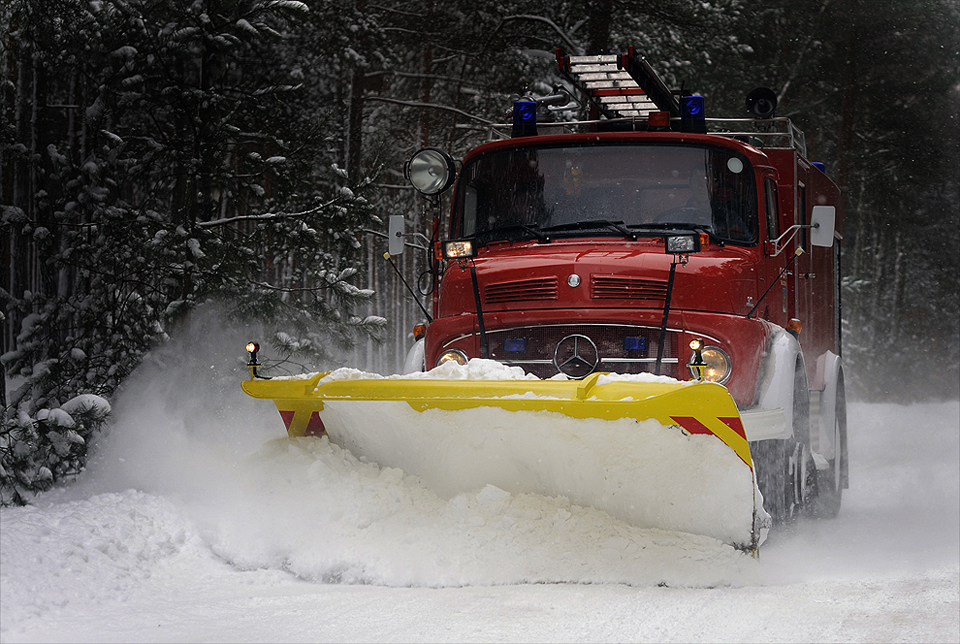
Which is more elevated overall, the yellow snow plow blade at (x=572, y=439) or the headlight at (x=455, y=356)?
the headlight at (x=455, y=356)

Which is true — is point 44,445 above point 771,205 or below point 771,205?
below

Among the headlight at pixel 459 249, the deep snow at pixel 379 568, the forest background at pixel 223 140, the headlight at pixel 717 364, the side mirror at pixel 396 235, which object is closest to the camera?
the deep snow at pixel 379 568

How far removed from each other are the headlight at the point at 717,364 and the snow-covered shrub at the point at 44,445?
4.35m

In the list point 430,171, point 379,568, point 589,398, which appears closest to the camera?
point 589,398

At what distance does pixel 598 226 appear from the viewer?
6.47 m

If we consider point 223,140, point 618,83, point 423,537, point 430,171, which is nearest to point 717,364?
point 423,537

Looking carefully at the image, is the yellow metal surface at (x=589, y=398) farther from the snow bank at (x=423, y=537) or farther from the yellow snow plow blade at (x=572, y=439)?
the snow bank at (x=423, y=537)

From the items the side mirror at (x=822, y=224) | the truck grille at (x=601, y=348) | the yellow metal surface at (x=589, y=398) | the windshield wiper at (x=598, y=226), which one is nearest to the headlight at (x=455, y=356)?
the truck grille at (x=601, y=348)

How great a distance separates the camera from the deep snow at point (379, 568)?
4.35 metres

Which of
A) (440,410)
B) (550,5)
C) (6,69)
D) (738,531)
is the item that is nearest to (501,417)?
(440,410)

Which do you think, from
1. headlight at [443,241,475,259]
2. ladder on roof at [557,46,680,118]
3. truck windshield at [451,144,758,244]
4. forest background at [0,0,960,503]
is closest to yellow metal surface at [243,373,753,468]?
headlight at [443,241,475,259]

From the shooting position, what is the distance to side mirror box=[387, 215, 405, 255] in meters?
7.40

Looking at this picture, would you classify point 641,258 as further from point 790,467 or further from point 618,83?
point 618,83

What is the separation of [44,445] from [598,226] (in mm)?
4115
